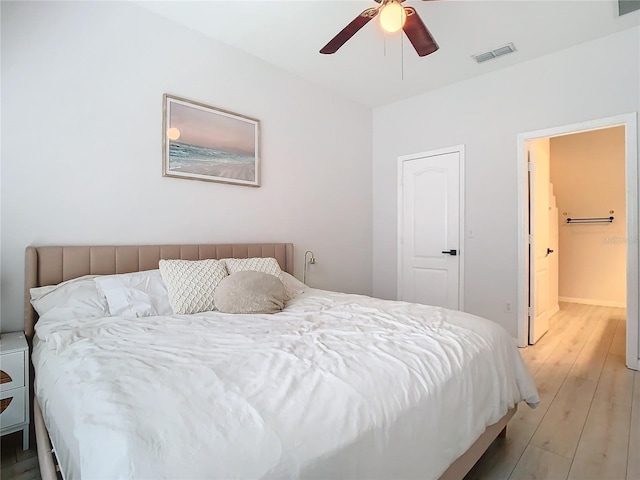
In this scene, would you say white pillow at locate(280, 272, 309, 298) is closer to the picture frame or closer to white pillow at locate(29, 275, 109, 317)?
the picture frame

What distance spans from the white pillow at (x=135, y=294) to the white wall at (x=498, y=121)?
298cm

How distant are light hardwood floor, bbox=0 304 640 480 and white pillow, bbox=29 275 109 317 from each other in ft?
2.27

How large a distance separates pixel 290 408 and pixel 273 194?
2687 mm

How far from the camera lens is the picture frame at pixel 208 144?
2.67 meters

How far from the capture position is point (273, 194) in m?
3.40

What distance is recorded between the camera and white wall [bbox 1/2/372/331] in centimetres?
205

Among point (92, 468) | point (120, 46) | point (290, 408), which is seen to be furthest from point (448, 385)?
point (120, 46)

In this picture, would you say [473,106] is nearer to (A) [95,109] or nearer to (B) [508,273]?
(B) [508,273]

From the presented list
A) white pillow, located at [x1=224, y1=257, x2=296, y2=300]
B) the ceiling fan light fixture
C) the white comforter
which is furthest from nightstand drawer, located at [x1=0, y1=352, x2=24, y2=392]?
the ceiling fan light fixture

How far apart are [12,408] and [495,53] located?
14.3 feet

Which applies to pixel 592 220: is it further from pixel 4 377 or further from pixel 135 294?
pixel 4 377

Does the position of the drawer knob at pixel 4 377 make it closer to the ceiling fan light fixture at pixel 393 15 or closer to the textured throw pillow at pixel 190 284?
the textured throw pillow at pixel 190 284

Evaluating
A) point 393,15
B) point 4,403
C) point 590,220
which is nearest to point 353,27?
point 393,15

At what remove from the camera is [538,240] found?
11.9 ft
